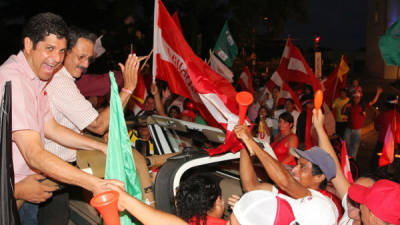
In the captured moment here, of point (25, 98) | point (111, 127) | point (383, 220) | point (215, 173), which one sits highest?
point (25, 98)

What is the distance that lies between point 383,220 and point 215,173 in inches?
83.5

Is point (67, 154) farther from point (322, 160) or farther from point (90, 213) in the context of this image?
point (322, 160)

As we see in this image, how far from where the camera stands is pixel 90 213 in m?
3.06

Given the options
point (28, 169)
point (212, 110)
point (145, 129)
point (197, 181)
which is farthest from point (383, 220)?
point (145, 129)

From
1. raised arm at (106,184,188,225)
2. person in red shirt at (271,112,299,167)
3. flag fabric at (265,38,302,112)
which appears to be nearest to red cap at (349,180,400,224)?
raised arm at (106,184,188,225)

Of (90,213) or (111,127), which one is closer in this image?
(111,127)

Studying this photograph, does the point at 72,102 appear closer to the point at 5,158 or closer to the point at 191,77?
the point at 5,158

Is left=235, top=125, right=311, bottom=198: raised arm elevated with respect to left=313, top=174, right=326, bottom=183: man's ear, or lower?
elevated

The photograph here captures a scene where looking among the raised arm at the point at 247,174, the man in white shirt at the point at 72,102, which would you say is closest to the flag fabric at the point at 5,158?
the man in white shirt at the point at 72,102

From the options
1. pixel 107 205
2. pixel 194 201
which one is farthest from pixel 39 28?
pixel 194 201

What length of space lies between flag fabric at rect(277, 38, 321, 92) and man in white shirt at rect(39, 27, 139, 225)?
20.2 feet

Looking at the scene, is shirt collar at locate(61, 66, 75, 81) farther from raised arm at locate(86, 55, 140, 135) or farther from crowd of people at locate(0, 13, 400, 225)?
raised arm at locate(86, 55, 140, 135)

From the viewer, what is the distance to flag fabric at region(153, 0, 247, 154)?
3762 millimetres

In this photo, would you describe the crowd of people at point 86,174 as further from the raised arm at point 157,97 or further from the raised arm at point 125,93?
the raised arm at point 157,97
